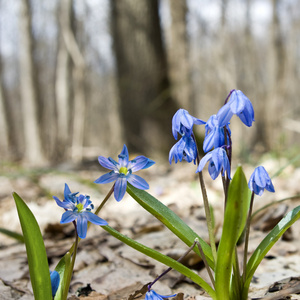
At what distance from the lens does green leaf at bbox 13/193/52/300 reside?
3.24 ft

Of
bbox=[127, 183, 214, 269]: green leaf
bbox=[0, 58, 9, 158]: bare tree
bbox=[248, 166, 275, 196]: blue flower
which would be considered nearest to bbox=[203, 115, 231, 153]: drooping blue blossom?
bbox=[248, 166, 275, 196]: blue flower

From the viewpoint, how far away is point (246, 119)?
101 cm

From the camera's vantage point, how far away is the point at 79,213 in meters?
0.99


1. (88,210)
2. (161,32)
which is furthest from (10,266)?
(161,32)

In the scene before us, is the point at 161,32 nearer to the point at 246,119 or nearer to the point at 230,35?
the point at 246,119

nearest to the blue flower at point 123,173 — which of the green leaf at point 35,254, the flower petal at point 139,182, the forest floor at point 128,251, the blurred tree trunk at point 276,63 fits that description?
the flower petal at point 139,182

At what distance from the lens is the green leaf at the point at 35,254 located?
3.24 ft

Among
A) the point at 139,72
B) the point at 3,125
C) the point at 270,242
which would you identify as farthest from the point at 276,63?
the point at 270,242

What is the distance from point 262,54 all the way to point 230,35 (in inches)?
316

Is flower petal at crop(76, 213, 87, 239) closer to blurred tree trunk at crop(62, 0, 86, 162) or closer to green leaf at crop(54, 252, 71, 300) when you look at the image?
green leaf at crop(54, 252, 71, 300)

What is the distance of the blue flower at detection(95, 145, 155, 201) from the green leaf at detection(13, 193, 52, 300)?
22cm

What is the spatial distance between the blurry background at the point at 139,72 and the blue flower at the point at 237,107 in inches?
137

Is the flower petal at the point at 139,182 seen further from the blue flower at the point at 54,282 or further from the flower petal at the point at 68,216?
the blue flower at the point at 54,282

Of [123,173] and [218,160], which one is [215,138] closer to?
[218,160]
